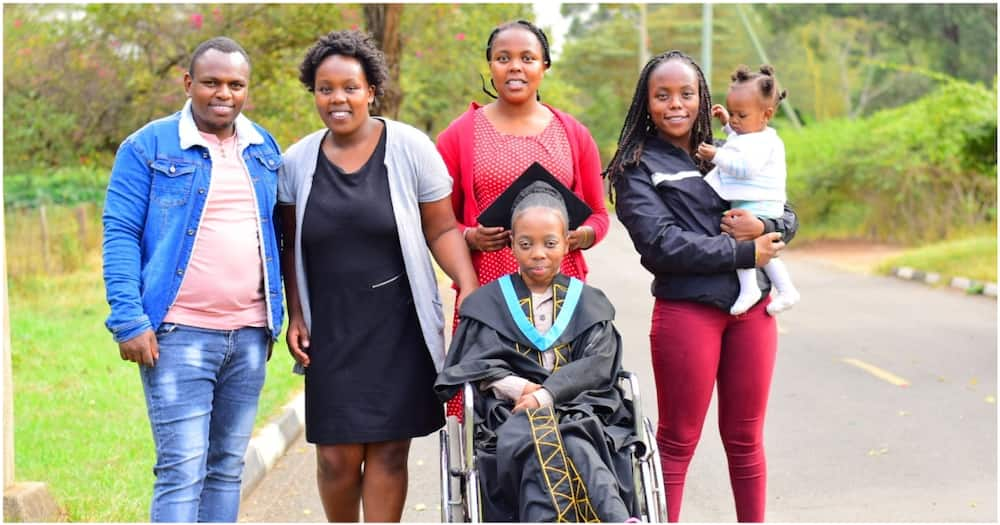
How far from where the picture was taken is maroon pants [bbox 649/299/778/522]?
4.50m

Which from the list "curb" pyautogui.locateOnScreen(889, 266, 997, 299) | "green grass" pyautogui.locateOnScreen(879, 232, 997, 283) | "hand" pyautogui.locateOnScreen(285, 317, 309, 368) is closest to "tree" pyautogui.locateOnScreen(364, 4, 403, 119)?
"curb" pyautogui.locateOnScreen(889, 266, 997, 299)

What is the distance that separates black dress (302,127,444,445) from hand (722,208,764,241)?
3.75 ft

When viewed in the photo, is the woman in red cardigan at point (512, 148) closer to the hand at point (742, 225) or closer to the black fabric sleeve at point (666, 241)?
the black fabric sleeve at point (666, 241)

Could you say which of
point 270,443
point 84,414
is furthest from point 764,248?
point 84,414

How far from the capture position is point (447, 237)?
4.54m

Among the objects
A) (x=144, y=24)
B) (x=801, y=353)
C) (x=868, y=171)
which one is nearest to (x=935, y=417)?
(x=801, y=353)

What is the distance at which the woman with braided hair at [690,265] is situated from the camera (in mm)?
4371

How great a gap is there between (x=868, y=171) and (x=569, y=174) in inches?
A: 838

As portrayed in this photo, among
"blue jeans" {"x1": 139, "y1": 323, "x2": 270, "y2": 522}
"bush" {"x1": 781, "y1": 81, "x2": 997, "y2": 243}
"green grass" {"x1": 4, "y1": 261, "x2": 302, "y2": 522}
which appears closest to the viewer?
"blue jeans" {"x1": 139, "y1": 323, "x2": 270, "y2": 522}

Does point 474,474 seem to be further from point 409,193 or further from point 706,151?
point 706,151

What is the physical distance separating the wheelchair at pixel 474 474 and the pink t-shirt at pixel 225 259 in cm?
79

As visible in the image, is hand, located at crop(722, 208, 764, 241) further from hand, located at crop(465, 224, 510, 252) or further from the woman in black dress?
the woman in black dress

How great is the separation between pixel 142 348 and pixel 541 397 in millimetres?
1266

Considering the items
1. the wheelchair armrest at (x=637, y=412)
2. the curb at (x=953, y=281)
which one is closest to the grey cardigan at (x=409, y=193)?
the wheelchair armrest at (x=637, y=412)
